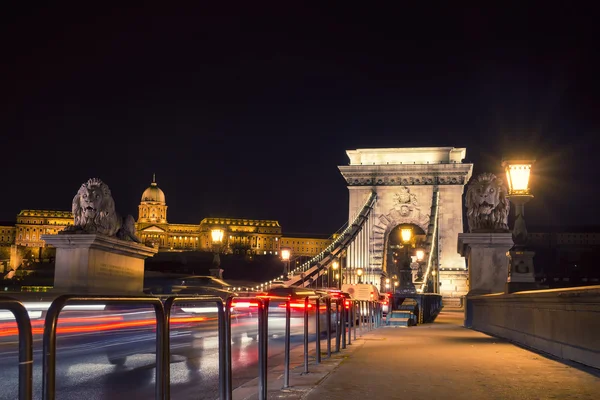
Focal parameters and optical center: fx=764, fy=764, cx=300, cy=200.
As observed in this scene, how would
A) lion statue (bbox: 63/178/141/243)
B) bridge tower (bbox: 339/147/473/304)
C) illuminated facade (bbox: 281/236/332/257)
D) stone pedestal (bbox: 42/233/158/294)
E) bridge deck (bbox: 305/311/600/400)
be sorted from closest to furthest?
bridge deck (bbox: 305/311/600/400) < stone pedestal (bbox: 42/233/158/294) < lion statue (bbox: 63/178/141/243) < bridge tower (bbox: 339/147/473/304) < illuminated facade (bbox: 281/236/332/257)

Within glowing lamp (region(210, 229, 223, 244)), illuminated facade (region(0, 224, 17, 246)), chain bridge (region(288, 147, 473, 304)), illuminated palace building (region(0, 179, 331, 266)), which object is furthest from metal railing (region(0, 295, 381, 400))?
illuminated facade (region(0, 224, 17, 246))

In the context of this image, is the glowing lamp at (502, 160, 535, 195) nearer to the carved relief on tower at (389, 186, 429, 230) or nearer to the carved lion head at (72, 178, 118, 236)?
the carved lion head at (72, 178, 118, 236)

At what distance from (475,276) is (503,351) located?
7502 millimetres

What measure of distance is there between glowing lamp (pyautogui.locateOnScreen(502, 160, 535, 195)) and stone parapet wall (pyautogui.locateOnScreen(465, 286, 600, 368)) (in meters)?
1.71

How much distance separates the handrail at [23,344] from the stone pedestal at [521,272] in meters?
10.8

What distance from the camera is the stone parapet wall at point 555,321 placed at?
848 centimetres

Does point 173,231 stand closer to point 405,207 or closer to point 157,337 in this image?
point 405,207

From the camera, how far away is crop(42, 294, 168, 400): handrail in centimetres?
355

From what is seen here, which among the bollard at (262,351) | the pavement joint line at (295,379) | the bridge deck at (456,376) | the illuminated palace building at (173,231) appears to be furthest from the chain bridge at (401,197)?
the illuminated palace building at (173,231)

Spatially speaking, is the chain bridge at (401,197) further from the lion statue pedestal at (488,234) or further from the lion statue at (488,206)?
the lion statue at (488,206)

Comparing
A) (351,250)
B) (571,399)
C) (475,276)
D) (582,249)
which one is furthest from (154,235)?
(571,399)

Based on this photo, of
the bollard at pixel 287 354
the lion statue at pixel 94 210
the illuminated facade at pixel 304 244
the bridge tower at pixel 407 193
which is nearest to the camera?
the bollard at pixel 287 354

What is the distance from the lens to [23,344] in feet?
11.1

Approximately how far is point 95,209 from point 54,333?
47.3ft
